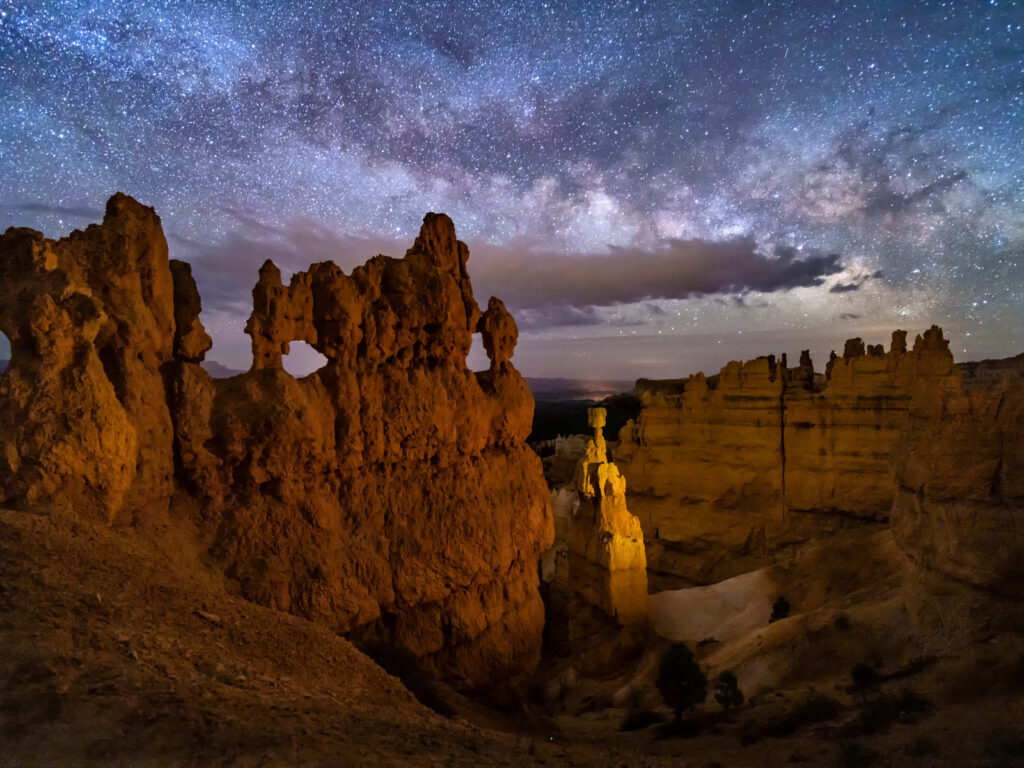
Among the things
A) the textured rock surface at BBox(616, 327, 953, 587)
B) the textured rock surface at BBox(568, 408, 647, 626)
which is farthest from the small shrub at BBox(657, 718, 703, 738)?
the textured rock surface at BBox(616, 327, 953, 587)

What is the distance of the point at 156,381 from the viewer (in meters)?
10.4

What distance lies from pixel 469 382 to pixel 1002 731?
11.5 metres

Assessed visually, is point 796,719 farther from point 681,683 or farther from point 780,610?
point 780,610

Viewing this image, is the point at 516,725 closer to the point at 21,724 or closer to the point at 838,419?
the point at 21,724

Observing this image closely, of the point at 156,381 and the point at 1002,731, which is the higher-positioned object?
the point at 156,381

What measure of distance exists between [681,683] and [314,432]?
352 inches

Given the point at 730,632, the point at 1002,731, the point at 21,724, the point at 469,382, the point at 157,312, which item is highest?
the point at 157,312

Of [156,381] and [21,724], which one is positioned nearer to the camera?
[21,724]

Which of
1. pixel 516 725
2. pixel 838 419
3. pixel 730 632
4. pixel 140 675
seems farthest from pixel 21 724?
pixel 838 419

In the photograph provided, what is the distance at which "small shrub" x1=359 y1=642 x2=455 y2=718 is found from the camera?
11133mm

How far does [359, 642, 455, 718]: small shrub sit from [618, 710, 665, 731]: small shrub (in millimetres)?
4099

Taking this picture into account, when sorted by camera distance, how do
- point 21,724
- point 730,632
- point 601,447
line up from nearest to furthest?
point 21,724 < point 730,632 < point 601,447

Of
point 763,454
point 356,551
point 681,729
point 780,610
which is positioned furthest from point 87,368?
point 763,454

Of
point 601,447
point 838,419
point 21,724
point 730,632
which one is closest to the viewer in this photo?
point 21,724
